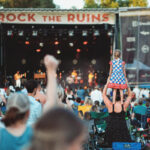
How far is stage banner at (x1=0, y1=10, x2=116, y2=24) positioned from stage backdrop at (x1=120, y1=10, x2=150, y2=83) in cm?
79

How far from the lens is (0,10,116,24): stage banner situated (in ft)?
45.2

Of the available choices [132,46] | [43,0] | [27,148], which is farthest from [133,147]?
[43,0]

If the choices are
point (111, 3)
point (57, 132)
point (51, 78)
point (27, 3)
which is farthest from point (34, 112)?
point (27, 3)

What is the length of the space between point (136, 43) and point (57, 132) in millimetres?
12850

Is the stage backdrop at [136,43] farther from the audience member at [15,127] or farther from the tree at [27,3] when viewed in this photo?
the tree at [27,3]

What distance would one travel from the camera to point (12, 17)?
13859 millimetres

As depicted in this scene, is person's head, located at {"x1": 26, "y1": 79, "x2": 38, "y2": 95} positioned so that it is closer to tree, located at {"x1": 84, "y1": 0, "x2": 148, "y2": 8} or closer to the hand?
the hand

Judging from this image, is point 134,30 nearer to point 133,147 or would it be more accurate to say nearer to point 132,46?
point 132,46

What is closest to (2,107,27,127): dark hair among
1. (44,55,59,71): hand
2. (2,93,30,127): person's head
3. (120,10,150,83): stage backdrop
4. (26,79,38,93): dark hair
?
(2,93,30,127): person's head

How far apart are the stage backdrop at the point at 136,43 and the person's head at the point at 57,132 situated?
12.5 meters

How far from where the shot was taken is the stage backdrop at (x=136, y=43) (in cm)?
1341

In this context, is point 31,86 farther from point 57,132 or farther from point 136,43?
point 136,43

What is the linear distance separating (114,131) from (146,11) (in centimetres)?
1016

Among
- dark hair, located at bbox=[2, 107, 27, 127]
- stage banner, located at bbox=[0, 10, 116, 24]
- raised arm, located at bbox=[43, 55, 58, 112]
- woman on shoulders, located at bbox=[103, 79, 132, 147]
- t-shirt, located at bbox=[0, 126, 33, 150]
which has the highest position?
stage banner, located at bbox=[0, 10, 116, 24]
